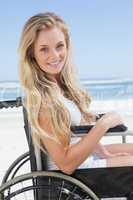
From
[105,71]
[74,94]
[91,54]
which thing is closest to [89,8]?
[91,54]

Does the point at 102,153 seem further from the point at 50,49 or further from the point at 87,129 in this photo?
the point at 50,49

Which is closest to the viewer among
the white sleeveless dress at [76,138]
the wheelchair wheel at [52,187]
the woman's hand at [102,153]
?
the wheelchair wheel at [52,187]

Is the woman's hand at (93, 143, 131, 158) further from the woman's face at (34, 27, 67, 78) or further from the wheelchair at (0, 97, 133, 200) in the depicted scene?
the woman's face at (34, 27, 67, 78)

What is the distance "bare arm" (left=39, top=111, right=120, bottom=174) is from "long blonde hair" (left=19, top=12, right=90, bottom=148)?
16 millimetres

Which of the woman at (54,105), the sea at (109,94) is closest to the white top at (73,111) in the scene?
the woman at (54,105)

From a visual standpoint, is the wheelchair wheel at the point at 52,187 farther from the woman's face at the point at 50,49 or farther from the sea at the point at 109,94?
the sea at the point at 109,94

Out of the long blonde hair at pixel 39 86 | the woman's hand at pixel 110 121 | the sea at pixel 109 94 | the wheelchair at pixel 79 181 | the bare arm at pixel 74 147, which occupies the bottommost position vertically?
the sea at pixel 109 94

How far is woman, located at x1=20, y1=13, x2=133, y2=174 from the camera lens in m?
1.55

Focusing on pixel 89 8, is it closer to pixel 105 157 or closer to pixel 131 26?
pixel 131 26

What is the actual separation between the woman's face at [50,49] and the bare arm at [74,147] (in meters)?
0.21

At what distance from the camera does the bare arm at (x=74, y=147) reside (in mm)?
1543

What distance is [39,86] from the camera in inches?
64.0

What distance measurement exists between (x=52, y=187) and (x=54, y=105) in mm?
257

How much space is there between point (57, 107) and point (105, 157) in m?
0.33
